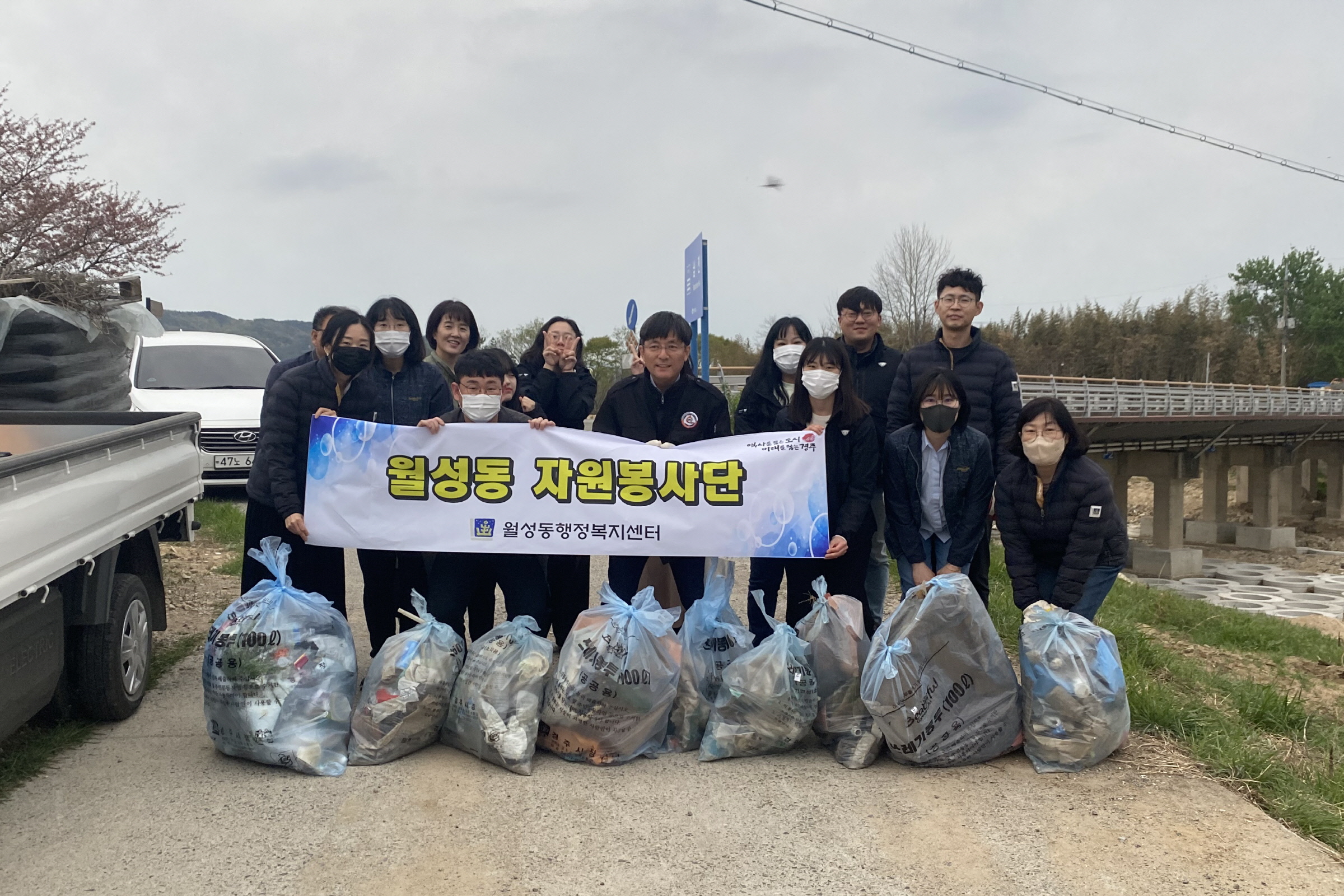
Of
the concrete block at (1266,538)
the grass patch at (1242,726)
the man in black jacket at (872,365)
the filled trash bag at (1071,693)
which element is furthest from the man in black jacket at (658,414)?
the concrete block at (1266,538)

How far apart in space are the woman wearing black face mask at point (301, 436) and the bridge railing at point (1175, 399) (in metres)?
24.0

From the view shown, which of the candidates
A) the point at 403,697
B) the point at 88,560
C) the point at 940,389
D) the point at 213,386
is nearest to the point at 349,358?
the point at 88,560

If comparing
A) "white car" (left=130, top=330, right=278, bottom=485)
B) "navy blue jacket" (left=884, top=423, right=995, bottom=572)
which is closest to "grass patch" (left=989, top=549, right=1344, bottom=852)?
"navy blue jacket" (left=884, top=423, right=995, bottom=572)

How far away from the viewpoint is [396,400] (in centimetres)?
441

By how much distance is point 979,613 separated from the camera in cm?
350

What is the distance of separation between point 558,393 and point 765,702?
84.1 inches

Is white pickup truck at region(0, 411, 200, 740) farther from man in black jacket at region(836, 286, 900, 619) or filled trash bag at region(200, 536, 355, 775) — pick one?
man in black jacket at region(836, 286, 900, 619)

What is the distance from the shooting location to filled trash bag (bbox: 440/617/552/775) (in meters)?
3.51

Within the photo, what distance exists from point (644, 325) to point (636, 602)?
4.19ft

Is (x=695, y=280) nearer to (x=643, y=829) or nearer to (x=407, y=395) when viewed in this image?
(x=407, y=395)

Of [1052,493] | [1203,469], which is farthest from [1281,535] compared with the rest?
[1052,493]

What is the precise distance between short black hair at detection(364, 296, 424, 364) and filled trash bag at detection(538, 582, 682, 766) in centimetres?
155

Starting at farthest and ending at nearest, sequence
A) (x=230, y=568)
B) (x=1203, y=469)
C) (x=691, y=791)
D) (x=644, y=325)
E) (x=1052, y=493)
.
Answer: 1. (x=1203, y=469)
2. (x=230, y=568)
3. (x=644, y=325)
4. (x=1052, y=493)
5. (x=691, y=791)

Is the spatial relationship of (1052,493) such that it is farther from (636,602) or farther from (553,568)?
(553,568)
